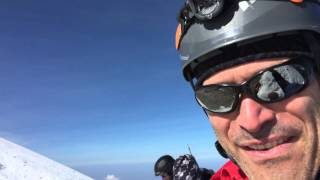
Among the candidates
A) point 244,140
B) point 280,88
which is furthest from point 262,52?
point 244,140

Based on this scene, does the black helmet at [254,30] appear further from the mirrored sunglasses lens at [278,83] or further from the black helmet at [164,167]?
the black helmet at [164,167]

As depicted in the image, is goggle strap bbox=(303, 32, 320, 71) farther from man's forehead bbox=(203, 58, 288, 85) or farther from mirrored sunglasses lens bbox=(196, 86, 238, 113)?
mirrored sunglasses lens bbox=(196, 86, 238, 113)

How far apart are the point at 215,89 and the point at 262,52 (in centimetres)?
37

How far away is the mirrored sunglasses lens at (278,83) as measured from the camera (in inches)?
71.0

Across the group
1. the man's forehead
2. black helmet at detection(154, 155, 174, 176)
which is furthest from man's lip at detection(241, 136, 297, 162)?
black helmet at detection(154, 155, 174, 176)

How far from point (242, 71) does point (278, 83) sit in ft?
0.71

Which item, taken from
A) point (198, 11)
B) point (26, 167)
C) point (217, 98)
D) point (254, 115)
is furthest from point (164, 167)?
point (26, 167)

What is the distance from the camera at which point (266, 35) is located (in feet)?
6.26

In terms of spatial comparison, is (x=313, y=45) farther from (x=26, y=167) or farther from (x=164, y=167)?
(x=26, y=167)

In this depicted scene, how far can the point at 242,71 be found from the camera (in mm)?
1950

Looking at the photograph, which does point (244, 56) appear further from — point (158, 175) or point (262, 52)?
point (158, 175)

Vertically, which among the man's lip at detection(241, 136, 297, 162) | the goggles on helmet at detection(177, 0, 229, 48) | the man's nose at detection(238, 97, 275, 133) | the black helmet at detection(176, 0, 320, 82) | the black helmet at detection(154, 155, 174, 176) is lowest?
the man's lip at detection(241, 136, 297, 162)

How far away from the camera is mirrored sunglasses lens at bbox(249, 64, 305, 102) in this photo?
→ 1.80 meters

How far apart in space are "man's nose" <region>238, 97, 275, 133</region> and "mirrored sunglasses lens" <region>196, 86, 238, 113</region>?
0.09 metres
